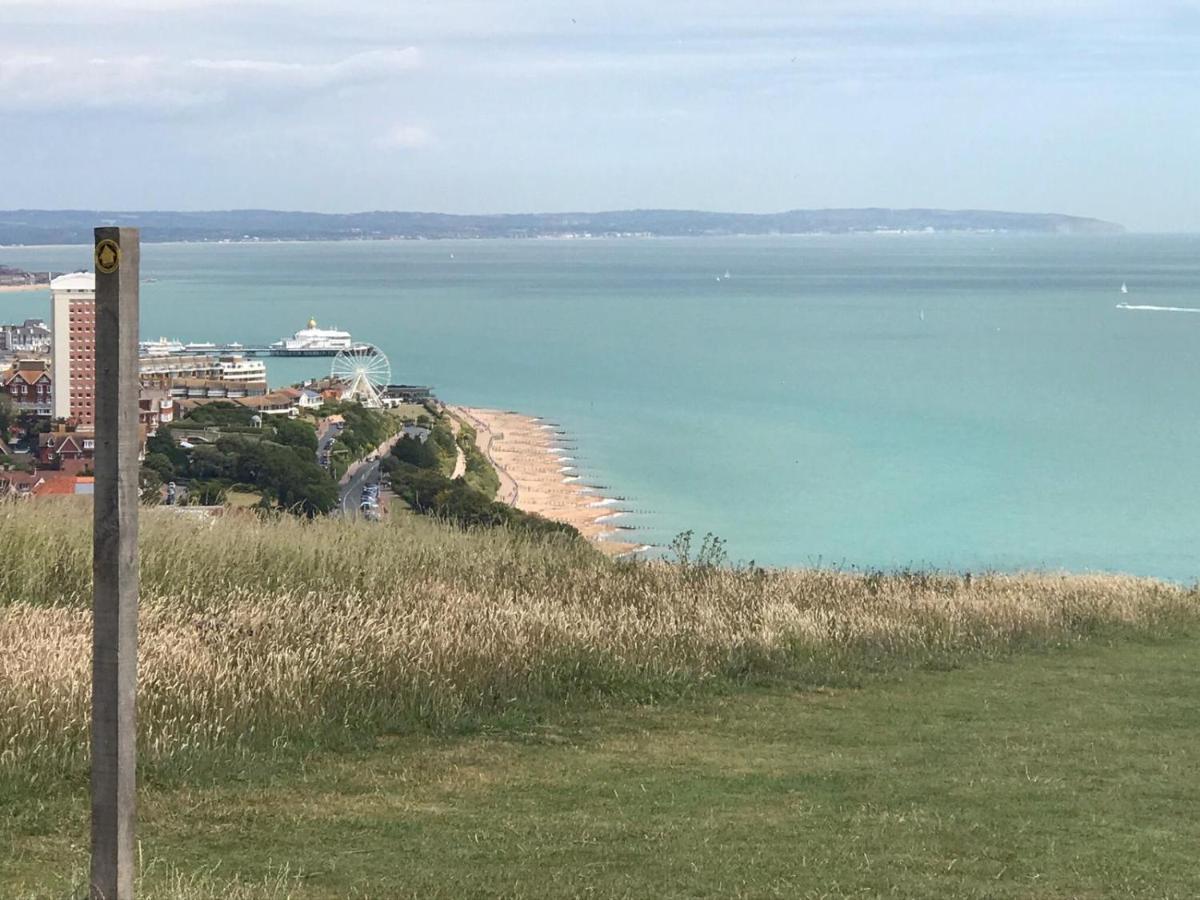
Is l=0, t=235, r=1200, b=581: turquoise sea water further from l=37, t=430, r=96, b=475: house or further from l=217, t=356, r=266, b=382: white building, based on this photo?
l=217, t=356, r=266, b=382: white building

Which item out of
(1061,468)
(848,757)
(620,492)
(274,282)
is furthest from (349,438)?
(274,282)

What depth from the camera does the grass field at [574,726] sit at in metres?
5.23

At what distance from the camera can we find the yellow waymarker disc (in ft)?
12.1

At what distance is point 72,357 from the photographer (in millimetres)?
19703

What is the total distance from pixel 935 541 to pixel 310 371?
49572mm

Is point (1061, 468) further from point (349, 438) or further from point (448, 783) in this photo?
point (448, 783)

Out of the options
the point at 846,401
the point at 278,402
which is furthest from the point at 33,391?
the point at 846,401

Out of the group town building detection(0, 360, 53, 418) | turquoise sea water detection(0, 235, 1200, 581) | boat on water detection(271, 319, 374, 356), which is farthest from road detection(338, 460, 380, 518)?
boat on water detection(271, 319, 374, 356)

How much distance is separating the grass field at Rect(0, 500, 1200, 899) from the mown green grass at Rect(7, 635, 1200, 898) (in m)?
0.02

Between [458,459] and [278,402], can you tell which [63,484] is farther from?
[458,459]

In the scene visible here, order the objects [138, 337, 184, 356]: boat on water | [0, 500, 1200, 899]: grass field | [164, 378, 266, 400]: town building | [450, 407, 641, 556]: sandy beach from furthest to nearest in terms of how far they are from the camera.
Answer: [138, 337, 184, 356]: boat on water < [164, 378, 266, 400]: town building < [450, 407, 641, 556]: sandy beach < [0, 500, 1200, 899]: grass field

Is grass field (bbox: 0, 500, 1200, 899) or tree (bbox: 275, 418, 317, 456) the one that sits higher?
grass field (bbox: 0, 500, 1200, 899)

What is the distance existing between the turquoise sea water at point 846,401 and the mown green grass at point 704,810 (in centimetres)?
1588

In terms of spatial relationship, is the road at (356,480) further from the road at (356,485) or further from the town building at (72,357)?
the town building at (72,357)
